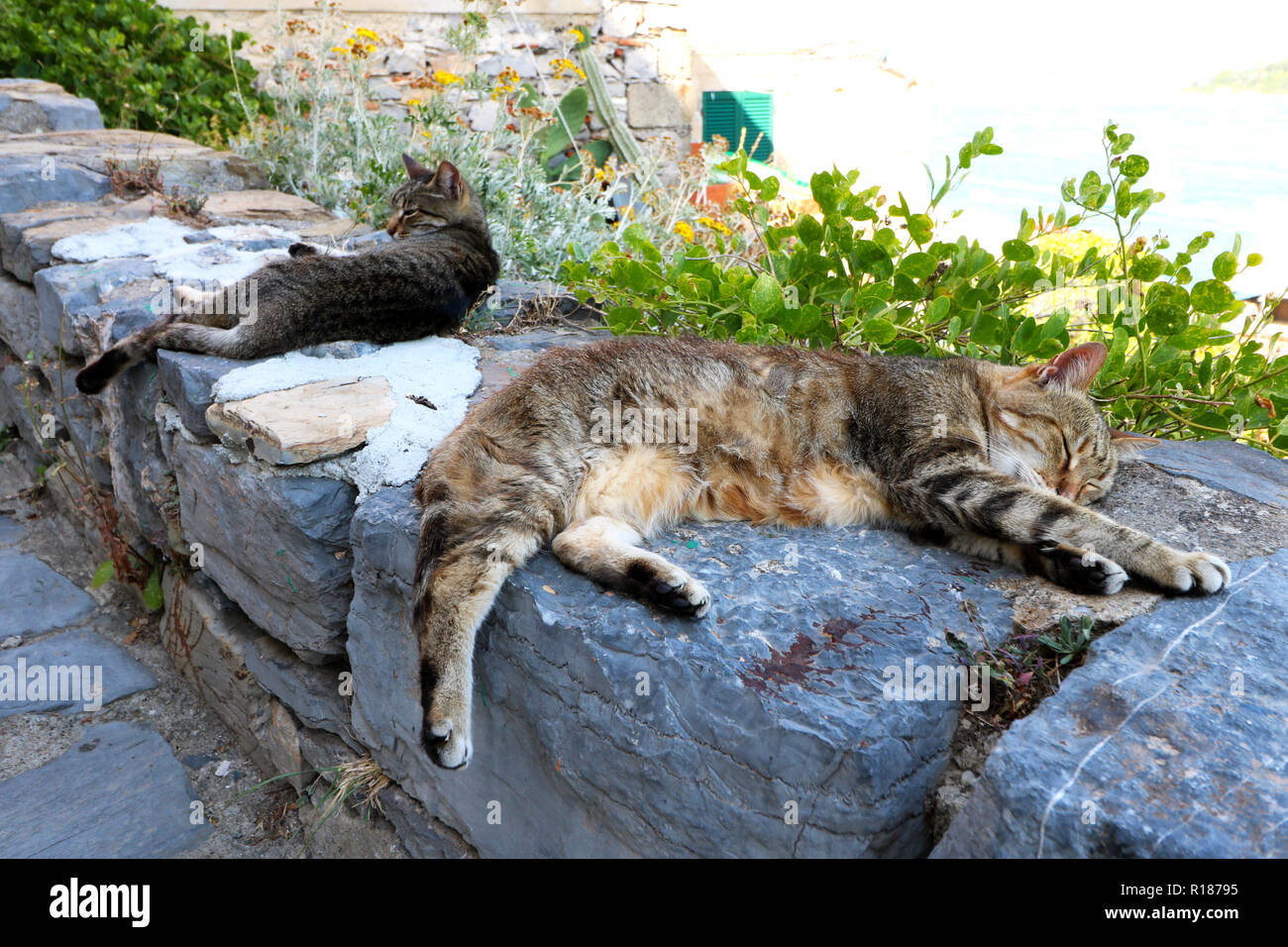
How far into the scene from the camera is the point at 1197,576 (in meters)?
1.93

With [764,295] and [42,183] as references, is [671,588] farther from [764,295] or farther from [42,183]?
[42,183]

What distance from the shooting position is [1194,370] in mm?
3045

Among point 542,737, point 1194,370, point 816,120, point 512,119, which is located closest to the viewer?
point 542,737

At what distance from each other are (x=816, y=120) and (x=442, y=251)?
7.91m

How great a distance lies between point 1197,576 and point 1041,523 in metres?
0.34

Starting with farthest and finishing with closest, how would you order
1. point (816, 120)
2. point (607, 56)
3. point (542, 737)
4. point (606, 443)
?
point (816, 120) < point (607, 56) < point (606, 443) < point (542, 737)

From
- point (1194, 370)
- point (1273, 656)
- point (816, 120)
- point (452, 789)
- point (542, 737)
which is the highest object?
point (816, 120)

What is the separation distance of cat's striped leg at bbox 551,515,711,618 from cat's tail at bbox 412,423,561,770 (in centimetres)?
11

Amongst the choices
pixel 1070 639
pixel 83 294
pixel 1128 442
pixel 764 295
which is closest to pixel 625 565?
pixel 1070 639

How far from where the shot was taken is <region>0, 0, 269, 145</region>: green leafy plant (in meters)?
6.29

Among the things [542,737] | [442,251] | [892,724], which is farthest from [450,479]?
[442,251]

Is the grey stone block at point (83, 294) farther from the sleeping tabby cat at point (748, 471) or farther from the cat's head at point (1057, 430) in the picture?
the cat's head at point (1057, 430)

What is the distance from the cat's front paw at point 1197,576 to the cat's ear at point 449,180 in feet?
11.2

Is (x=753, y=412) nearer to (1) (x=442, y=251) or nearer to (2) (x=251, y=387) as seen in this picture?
(2) (x=251, y=387)
